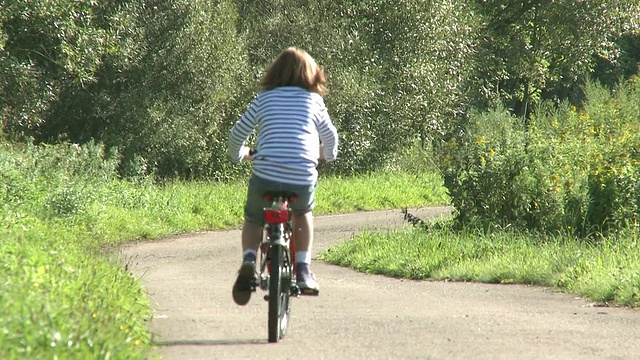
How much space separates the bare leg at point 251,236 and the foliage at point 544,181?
6.66 metres

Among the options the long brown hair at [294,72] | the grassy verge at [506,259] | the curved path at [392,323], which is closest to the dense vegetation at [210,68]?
the grassy verge at [506,259]

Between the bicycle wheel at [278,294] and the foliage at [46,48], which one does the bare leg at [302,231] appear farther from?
the foliage at [46,48]

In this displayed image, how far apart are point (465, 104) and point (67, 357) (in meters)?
35.5

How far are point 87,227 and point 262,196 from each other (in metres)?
10.4

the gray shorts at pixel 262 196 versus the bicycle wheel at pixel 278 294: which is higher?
the gray shorts at pixel 262 196

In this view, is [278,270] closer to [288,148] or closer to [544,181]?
[288,148]

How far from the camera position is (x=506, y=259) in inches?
503

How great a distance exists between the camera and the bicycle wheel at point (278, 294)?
295 inches

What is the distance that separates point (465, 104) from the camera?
4050cm

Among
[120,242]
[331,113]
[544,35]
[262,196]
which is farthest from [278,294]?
[544,35]

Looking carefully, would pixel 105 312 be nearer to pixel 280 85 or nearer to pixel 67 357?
pixel 67 357

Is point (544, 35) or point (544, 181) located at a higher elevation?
point (544, 35)

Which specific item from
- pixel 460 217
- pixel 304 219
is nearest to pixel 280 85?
pixel 304 219

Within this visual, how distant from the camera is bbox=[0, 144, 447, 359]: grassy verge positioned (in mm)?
6000
